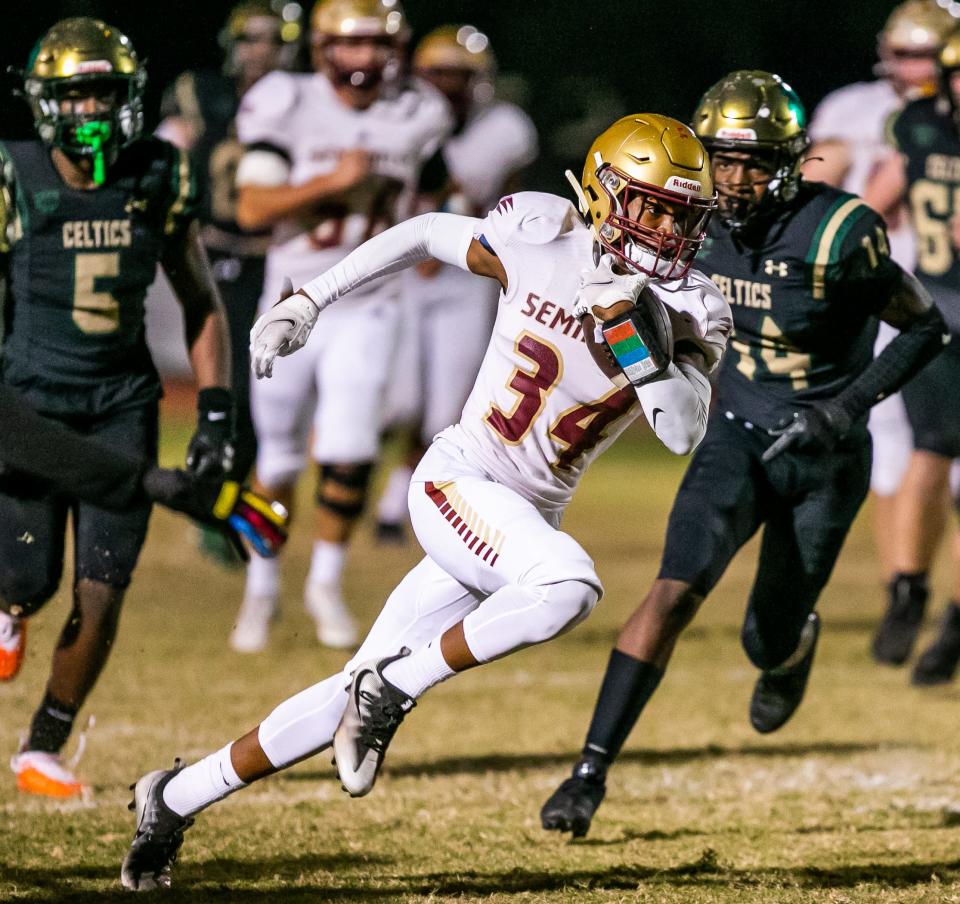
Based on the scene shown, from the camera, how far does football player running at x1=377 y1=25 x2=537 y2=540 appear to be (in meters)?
8.80

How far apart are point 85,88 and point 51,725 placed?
67.2 inches

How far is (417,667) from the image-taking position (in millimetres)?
3598

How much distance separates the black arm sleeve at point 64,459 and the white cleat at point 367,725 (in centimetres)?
125

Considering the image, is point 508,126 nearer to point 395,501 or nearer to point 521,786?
point 395,501

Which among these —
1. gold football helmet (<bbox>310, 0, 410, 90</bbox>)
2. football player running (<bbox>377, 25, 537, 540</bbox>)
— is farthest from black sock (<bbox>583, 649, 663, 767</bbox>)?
football player running (<bbox>377, 25, 537, 540</bbox>)

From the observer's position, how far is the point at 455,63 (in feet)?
28.7

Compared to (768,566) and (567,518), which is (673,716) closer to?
(768,566)

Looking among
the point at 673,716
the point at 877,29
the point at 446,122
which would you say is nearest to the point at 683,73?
the point at 877,29

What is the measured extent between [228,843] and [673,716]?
2108mm

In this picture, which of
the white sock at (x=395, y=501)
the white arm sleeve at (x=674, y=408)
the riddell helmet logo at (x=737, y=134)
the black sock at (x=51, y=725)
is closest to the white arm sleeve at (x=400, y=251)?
the white arm sleeve at (x=674, y=408)

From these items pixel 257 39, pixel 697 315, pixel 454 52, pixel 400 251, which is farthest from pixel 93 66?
pixel 454 52

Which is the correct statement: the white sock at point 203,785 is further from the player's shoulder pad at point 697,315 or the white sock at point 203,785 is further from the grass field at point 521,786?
the player's shoulder pad at point 697,315

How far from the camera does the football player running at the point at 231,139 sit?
852 cm

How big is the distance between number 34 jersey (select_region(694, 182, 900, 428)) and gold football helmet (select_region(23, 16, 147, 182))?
1593 millimetres
